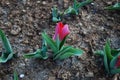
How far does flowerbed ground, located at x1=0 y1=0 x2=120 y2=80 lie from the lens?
5.03 ft

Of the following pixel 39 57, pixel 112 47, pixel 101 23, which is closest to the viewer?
pixel 39 57

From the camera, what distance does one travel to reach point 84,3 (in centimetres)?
175

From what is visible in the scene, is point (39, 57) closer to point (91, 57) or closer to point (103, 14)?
point (91, 57)

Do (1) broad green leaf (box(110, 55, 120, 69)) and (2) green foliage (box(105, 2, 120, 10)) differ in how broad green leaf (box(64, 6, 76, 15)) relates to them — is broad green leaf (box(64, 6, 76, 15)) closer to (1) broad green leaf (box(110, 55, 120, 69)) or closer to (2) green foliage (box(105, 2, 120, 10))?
(2) green foliage (box(105, 2, 120, 10))

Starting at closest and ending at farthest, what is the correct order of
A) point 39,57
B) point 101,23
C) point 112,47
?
1. point 39,57
2. point 112,47
3. point 101,23

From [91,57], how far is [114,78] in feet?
0.60

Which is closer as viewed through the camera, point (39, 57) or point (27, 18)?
point (39, 57)

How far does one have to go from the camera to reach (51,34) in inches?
66.7

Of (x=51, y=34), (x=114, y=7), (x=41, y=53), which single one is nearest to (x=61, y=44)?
(x=41, y=53)

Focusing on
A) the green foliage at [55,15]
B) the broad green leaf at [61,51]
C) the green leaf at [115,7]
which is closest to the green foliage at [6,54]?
the broad green leaf at [61,51]

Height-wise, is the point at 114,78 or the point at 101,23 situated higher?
the point at 101,23

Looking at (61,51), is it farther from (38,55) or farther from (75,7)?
(75,7)

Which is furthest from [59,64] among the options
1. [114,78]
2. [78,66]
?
[114,78]

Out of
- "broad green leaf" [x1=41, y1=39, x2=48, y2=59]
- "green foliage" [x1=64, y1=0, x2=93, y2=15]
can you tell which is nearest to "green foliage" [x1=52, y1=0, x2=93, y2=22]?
"green foliage" [x1=64, y1=0, x2=93, y2=15]
